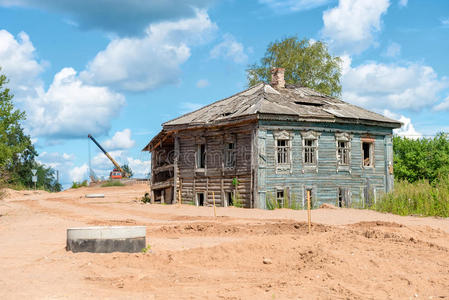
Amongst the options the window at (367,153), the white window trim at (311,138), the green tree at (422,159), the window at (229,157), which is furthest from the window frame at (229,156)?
the green tree at (422,159)

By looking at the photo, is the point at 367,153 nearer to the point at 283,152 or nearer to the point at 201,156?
the point at 283,152

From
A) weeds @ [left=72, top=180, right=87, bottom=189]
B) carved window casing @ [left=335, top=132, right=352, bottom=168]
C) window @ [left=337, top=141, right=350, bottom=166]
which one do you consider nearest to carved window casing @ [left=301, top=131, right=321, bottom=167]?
carved window casing @ [left=335, top=132, right=352, bottom=168]

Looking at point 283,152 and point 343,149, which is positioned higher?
point 343,149

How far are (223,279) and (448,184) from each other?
15116 mm

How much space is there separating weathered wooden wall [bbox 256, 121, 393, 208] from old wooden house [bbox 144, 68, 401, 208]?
0.16 feet

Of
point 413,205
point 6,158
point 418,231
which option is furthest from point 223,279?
point 6,158

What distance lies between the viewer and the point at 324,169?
25.6 m

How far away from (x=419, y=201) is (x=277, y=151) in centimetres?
715

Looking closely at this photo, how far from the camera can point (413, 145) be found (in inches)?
1534

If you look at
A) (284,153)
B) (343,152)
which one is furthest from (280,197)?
(343,152)

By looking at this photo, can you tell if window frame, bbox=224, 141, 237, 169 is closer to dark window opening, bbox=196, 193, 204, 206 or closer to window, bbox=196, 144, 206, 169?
window, bbox=196, 144, 206, 169

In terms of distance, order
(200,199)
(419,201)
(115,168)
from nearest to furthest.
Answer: (419,201) < (200,199) < (115,168)

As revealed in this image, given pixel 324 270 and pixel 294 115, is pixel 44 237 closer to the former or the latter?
pixel 324 270

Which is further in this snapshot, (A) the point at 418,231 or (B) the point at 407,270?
(A) the point at 418,231
